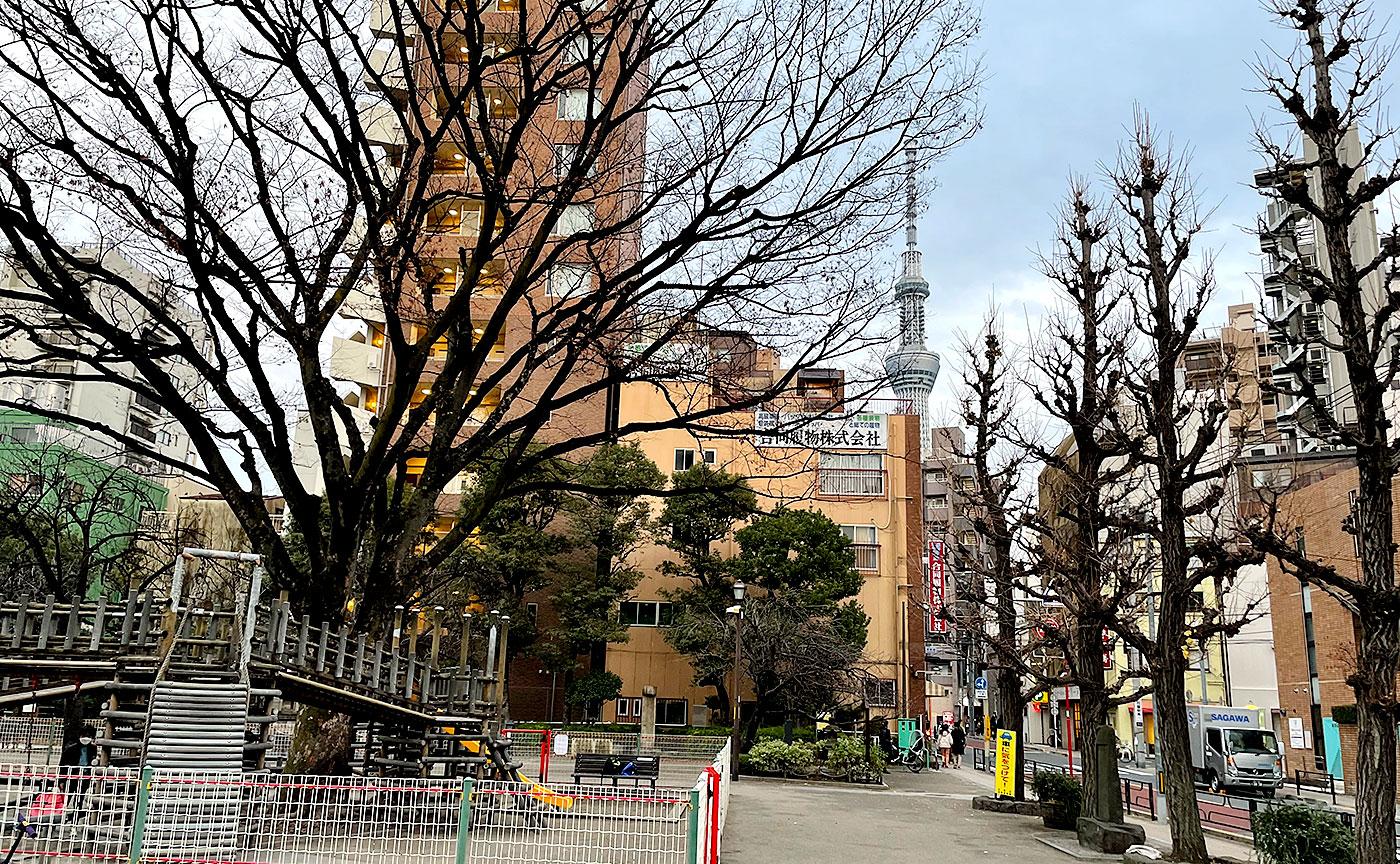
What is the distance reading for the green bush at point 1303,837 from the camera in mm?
10883

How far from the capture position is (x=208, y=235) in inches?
510

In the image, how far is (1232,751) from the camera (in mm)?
31281

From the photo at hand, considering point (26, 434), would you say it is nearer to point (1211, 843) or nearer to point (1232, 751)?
point (1211, 843)

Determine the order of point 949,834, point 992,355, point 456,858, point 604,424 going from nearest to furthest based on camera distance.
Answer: point 456,858 < point 949,834 < point 992,355 < point 604,424

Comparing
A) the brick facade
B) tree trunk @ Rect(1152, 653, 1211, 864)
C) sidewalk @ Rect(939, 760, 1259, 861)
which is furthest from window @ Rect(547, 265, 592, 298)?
the brick facade

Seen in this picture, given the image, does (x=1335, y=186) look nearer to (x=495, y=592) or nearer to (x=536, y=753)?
(x=536, y=753)

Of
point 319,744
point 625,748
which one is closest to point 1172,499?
point 319,744

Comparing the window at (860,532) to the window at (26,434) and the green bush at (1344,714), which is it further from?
the window at (26,434)

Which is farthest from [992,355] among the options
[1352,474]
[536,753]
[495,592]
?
[495,592]

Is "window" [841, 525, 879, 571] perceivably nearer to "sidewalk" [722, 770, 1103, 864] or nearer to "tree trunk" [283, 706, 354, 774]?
"sidewalk" [722, 770, 1103, 864]

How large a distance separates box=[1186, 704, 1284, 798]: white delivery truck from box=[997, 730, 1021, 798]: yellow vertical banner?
11.8m

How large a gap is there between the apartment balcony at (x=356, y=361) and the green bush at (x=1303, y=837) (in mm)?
35279

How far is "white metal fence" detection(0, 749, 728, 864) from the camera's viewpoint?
8359 millimetres

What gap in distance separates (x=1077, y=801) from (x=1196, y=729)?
702 inches
